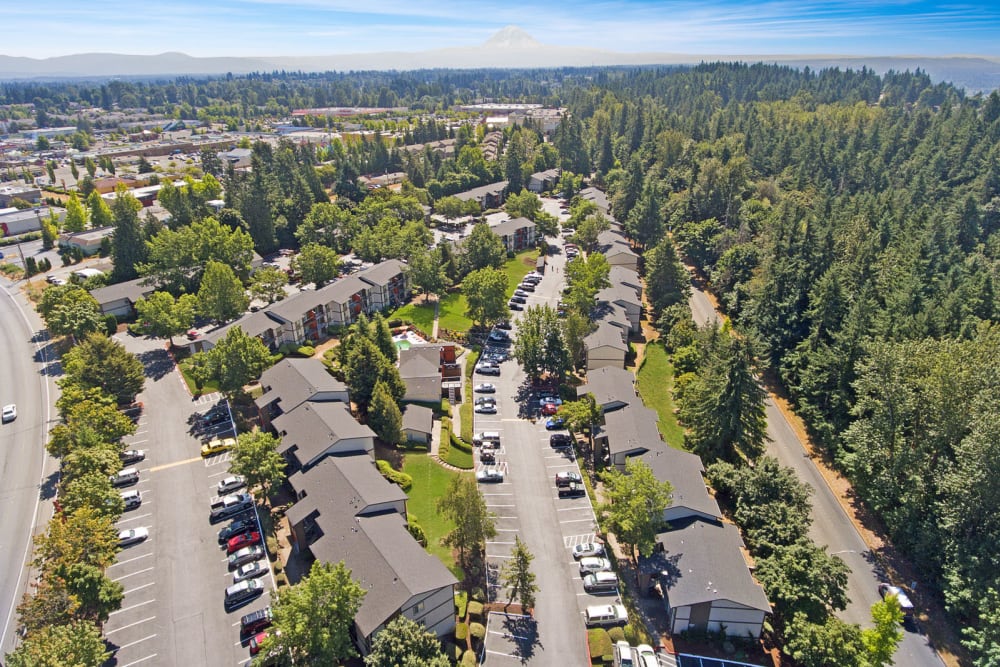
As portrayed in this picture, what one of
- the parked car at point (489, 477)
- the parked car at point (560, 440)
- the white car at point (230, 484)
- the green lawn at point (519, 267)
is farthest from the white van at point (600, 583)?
the green lawn at point (519, 267)

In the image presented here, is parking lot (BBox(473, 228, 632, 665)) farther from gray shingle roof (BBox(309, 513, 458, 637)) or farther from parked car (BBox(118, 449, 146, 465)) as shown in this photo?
parked car (BBox(118, 449, 146, 465))

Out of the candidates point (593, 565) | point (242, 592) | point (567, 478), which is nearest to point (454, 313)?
point (567, 478)

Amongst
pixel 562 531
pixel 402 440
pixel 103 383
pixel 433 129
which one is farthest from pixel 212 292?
pixel 433 129

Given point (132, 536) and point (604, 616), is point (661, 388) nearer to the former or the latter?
point (604, 616)

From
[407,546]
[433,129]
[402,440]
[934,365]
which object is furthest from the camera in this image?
[433,129]

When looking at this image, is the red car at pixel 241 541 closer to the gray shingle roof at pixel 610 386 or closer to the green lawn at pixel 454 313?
the gray shingle roof at pixel 610 386

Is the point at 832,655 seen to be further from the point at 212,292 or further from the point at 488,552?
the point at 212,292
